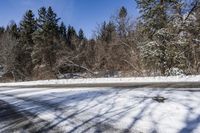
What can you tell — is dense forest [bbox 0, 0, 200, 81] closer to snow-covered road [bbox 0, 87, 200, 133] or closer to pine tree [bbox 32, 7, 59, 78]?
pine tree [bbox 32, 7, 59, 78]

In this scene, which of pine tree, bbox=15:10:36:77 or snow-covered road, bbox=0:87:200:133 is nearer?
snow-covered road, bbox=0:87:200:133

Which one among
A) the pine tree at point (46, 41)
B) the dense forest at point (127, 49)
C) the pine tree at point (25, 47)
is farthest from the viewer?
the pine tree at point (25, 47)

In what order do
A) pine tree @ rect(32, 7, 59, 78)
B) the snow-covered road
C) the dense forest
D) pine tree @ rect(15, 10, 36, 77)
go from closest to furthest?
the snow-covered road
the dense forest
pine tree @ rect(32, 7, 59, 78)
pine tree @ rect(15, 10, 36, 77)

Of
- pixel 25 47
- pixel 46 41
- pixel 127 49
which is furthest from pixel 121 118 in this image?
pixel 25 47

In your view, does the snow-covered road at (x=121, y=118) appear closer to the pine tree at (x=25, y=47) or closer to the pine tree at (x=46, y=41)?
the pine tree at (x=46, y=41)

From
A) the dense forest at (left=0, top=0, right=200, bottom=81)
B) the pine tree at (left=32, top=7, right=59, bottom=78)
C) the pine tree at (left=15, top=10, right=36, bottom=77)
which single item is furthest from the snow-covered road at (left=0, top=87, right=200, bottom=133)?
the pine tree at (left=15, top=10, right=36, bottom=77)

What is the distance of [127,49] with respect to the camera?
37531 mm

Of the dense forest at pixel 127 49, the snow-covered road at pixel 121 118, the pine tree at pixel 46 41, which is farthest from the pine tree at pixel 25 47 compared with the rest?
the snow-covered road at pixel 121 118

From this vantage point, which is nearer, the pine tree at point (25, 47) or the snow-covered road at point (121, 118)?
the snow-covered road at point (121, 118)

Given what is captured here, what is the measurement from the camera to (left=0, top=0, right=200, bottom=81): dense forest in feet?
89.7

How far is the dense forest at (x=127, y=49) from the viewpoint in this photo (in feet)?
89.7

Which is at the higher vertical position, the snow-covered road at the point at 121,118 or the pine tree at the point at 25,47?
the pine tree at the point at 25,47

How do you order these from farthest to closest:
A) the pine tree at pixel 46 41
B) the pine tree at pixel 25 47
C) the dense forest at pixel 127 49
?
the pine tree at pixel 25 47 → the pine tree at pixel 46 41 → the dense forest at pixel 127 49

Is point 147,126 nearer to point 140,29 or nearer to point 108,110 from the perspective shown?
point 108,110
